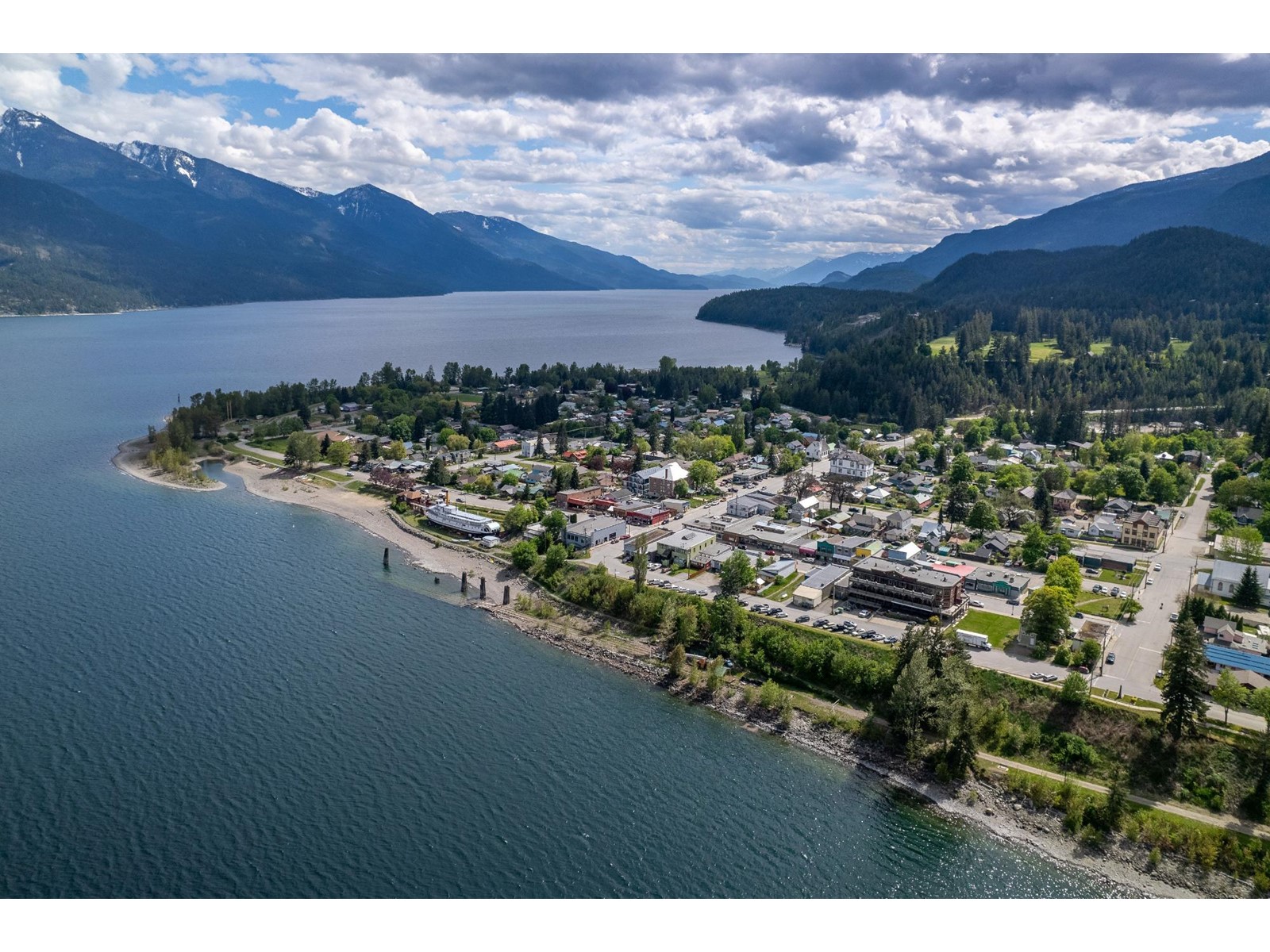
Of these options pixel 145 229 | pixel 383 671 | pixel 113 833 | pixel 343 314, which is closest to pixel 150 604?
pixel 383 671

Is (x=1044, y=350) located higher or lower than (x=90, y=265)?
lower

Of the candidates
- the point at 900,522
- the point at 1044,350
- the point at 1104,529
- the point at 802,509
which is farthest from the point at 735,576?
the point at 1044,350

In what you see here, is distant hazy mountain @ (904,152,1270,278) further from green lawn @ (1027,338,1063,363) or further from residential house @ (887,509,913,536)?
residential house @ (887,509,913,536)

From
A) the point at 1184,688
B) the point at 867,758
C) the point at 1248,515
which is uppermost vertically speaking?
the point at 1248,515

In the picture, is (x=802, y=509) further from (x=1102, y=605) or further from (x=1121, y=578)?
(x=1102, y=605)

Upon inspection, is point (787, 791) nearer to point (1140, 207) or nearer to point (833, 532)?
point (833, 532)

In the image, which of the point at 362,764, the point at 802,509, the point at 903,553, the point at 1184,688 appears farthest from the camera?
the point at 802,509
